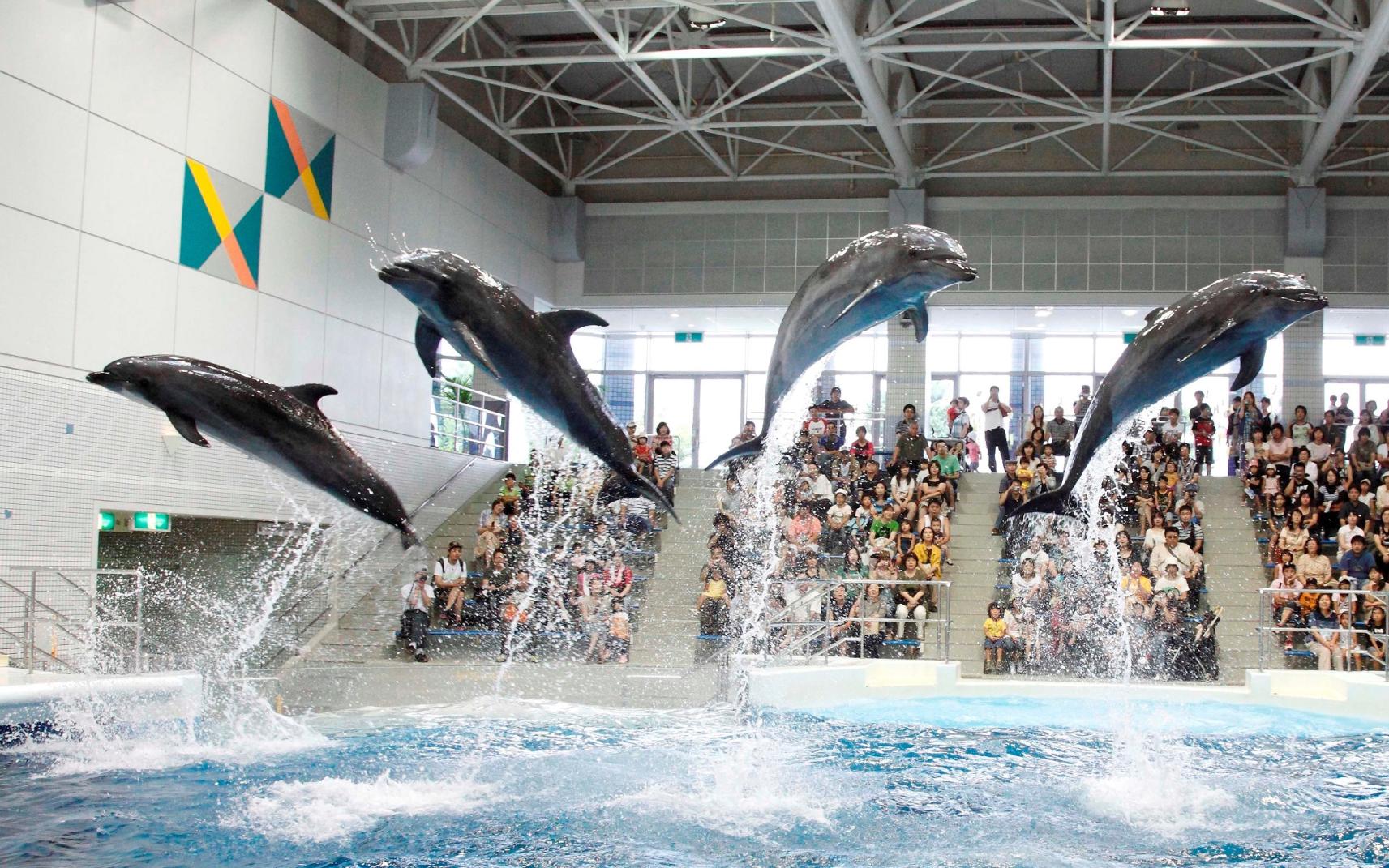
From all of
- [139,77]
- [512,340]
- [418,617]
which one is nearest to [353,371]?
[418,617]

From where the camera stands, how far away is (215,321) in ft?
42.8

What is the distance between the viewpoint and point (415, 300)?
519 centimetres

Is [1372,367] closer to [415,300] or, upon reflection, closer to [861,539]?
[861,539]

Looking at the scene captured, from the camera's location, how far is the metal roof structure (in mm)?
15852

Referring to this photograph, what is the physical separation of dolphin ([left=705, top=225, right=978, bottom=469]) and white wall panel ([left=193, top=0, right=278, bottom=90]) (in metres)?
9.39

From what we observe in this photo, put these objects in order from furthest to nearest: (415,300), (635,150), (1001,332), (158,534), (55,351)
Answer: (1001,332) < (635,150) < (158,534) < (55,351) < (415,300)

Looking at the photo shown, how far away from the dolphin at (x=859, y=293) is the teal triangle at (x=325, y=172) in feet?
33.9

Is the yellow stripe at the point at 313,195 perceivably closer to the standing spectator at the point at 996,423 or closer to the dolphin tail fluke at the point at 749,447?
the standing spectator at the point at 996,423

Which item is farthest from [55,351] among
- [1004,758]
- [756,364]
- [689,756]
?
[756,364]

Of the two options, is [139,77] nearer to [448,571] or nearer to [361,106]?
[361,106]

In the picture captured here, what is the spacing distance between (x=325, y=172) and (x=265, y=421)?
9.61 metres

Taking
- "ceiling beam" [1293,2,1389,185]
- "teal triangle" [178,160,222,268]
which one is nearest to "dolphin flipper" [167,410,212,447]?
"teal triangle" [178,160,222,268]

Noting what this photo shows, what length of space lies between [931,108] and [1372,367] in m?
9.71

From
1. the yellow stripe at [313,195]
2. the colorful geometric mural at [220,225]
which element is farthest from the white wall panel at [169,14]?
the yellow stripe at [313,195]
